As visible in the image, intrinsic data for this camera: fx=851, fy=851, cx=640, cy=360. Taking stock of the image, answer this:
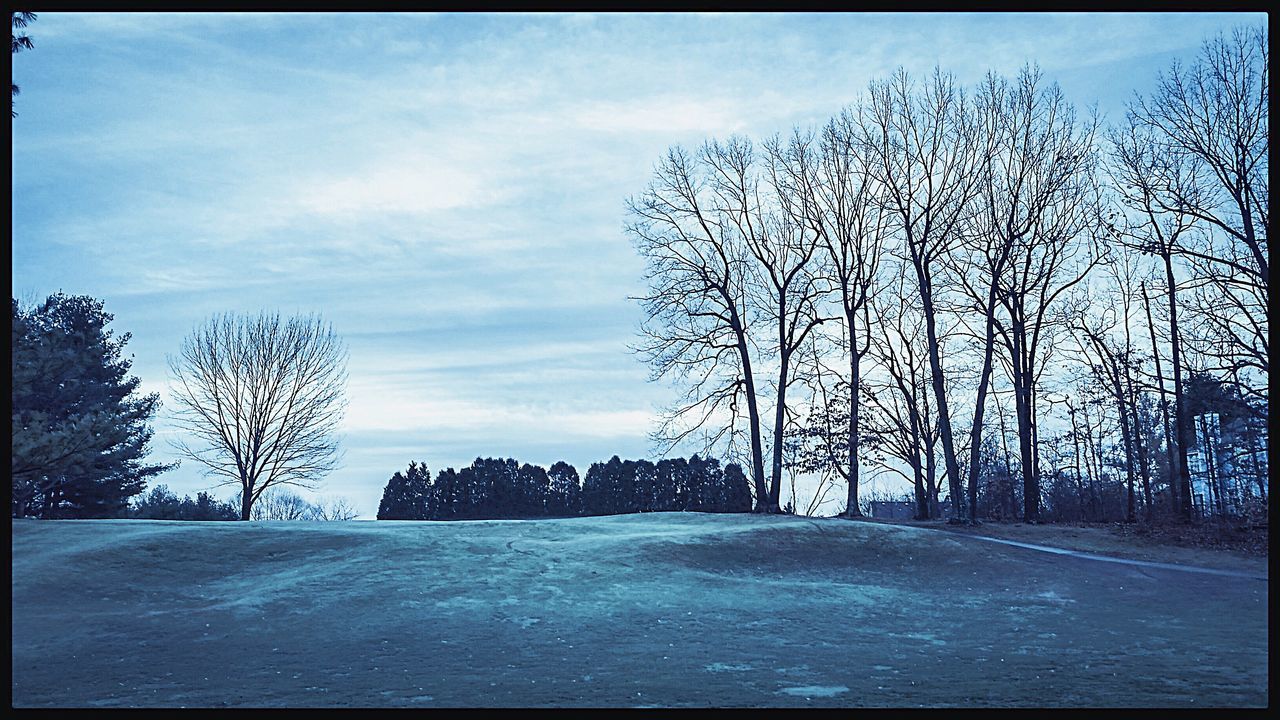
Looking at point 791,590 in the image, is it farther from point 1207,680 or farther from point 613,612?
point 1207,680

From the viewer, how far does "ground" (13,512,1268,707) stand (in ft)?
24.3

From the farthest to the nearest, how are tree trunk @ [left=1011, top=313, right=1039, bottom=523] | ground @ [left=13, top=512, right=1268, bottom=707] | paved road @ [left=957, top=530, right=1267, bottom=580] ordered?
tree trunk @ [left=1011, top=313, right=1039, bottom=523], paved road @ [left=957, top=530, right=1267, bottom=580], ground @ [left=13, top=512, right=1268, bottom=707]

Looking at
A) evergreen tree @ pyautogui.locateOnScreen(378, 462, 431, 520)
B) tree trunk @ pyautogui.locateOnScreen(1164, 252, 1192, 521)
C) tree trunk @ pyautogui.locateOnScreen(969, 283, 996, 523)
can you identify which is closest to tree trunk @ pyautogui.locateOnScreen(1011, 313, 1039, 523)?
tree trunk @ pyautogui.locateOnScreen(969, 283, 996, 523)

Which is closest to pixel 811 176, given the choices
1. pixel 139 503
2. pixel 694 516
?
pixel 694 516

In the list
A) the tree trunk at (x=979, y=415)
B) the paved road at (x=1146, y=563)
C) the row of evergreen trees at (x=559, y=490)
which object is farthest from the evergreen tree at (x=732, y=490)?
the paved road at (x=1146, y=563)

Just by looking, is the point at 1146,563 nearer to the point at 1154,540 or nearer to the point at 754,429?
the point at 1154,540

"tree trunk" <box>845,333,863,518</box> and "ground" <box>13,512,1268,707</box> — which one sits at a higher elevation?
"tree trunk" <box>845,333,863,518</box>

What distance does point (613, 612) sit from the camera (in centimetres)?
1164

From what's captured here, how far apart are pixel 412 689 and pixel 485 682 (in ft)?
2.18

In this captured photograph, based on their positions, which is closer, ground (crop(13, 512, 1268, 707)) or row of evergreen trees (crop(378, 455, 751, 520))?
ground (crop(13, 512, 1268, 707))

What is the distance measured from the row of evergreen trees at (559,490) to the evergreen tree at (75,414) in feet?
52.8

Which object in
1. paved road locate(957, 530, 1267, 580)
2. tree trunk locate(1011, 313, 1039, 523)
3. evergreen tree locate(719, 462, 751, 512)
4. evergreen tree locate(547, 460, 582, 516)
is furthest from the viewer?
evergreen tree locate(547, 460, 582, 516)

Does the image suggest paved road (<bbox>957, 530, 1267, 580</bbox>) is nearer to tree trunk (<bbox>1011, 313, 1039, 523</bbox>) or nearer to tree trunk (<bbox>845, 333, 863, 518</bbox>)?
tree trunk (<bbox>1011, 313, 1039, 523</bbox>)

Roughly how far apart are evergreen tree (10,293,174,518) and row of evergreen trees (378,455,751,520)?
16.1 meters
